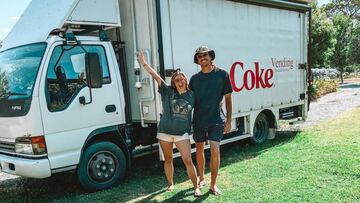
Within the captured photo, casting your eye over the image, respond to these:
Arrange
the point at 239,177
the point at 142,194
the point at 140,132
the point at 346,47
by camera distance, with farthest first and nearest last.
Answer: the point at 346,47, the point at 140,132, the point at 239,177, the point at 142,194

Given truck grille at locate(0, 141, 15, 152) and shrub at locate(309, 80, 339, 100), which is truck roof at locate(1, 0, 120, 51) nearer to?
truck grille at locate(0, 141, 15, 152)

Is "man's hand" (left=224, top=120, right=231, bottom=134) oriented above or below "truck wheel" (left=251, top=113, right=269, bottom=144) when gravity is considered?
above

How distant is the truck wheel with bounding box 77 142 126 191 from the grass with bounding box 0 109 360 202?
0.16 m

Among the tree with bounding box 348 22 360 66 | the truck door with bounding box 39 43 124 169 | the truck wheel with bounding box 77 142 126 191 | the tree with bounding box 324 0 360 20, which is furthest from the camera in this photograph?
the tree with bounding box 324 0 360 20

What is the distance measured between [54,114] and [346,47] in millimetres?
30717

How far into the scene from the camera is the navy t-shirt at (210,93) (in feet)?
18.0

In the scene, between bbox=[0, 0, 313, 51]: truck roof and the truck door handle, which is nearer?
bbox=[0, 0, 313, 51]: truck roof

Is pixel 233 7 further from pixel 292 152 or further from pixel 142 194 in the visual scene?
pixel 142 194

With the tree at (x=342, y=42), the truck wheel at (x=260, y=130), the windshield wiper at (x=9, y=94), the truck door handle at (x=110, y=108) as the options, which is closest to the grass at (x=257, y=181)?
the truck wheel at (x=260, y=130)

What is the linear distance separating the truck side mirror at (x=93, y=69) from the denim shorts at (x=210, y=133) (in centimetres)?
159

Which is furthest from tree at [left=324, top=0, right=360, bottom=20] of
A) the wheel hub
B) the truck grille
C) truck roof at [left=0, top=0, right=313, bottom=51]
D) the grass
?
the truck grille

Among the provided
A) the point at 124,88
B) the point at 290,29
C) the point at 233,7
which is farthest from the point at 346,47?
the point at 124,88

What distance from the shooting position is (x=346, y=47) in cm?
3225

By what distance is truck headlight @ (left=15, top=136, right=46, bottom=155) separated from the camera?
550cm
